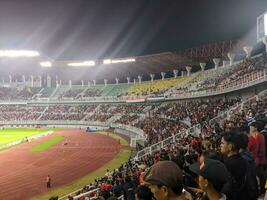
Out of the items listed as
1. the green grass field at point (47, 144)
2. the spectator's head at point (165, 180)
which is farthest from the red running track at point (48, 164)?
the spectator's head at point (165, 180)

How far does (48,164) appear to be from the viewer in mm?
29172

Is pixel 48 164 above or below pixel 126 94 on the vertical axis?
below

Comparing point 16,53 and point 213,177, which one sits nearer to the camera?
point 213,177

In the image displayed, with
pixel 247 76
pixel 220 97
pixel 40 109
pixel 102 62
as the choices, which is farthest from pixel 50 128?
pixel 247 76

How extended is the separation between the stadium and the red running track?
0.11 m

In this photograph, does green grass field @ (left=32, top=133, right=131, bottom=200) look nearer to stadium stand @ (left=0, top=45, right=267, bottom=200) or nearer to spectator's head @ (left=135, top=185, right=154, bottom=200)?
stadium stand @ (left=0, top=45, right=267, bottom=200)

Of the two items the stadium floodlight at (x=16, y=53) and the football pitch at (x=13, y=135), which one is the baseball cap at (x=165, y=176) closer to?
the football pitch at (x=13, y=135)

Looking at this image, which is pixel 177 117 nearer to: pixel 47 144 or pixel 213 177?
pixel 47 144

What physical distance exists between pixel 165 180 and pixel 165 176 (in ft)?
0.10

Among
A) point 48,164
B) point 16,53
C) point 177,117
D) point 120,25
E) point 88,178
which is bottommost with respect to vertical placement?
point 88,178

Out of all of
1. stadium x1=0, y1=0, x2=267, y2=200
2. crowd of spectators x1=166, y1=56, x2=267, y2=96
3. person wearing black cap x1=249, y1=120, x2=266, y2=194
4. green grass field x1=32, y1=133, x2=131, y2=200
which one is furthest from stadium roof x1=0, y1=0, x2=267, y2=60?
person wearing black cap x1=249, y1=120, x2=266, y2=194

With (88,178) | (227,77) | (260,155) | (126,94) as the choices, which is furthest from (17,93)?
(260,155)

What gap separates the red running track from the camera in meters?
22.3

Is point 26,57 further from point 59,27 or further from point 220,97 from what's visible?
point 220,97
